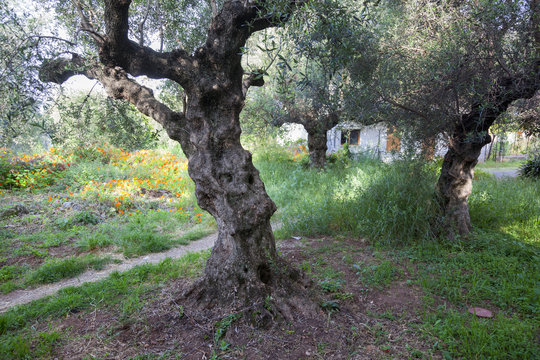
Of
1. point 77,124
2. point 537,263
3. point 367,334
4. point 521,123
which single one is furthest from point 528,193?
point 77,124

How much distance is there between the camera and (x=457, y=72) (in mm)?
4445

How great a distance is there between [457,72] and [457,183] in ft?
6.85

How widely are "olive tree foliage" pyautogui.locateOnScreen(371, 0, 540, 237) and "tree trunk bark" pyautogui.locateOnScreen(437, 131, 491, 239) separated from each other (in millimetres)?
16

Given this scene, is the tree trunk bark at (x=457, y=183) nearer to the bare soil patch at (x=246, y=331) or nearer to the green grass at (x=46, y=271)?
the bare soil patch at (x=246, y=331)

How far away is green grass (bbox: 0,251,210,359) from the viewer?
2939 millimetres

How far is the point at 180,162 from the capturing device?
1235cm

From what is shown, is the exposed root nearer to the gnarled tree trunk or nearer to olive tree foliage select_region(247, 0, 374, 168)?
the gnarled tree trunk

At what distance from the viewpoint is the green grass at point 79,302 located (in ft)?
9.64

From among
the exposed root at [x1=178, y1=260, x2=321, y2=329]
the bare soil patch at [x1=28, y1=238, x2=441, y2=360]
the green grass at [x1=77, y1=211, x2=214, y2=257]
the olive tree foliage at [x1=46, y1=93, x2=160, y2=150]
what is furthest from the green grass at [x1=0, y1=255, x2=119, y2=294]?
the exposed root at [x1=178, y1=260, x2=321, y2=329]

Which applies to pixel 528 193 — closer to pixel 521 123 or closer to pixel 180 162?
pixel 521 123

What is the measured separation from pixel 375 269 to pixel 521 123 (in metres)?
3.92

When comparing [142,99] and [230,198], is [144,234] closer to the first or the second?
[142,99]

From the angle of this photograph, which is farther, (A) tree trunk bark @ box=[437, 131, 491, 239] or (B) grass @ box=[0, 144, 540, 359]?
(A) tree trunk bark @ box=[437, 131, 491, 239]

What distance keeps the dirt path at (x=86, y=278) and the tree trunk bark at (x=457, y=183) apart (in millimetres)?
4689
